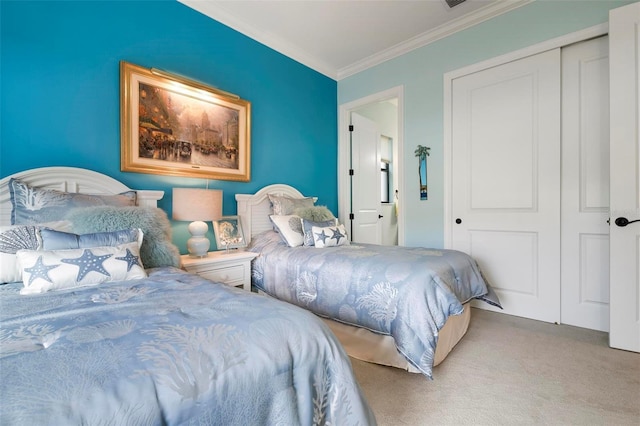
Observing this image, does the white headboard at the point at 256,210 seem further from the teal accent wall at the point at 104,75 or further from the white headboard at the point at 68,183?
the white headboard at the point at 68,183

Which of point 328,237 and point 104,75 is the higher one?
point 104,75

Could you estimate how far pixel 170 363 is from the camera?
0.67 metres

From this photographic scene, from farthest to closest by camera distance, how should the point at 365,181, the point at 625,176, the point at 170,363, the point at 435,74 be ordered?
the point at 365,181 < the point at 435,74 < the point at 625,176 < the point at 170,363

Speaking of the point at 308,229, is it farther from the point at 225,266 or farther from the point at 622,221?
the point at 622,221

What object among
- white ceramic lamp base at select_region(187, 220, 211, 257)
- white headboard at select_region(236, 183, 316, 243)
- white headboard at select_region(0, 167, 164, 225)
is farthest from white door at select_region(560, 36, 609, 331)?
white headboard at select_region(0, 167, 164, 225)

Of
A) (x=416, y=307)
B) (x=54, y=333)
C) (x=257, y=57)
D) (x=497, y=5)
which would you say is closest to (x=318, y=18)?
(x=257, y=57)

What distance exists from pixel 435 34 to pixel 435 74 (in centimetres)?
40

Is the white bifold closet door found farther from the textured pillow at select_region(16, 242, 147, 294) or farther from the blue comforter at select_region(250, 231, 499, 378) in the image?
the textured pillow at select_region(16, 242, 147, 294)

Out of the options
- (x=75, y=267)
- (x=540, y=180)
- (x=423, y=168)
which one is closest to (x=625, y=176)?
(x=540, y=180)

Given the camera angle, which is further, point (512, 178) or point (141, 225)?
point (512, 178)

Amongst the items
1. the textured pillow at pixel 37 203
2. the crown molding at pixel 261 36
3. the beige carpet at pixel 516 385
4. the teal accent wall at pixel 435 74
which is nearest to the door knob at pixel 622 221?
the beige carpet at pixel 516 385

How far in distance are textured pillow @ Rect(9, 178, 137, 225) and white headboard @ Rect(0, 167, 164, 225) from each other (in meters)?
0.08

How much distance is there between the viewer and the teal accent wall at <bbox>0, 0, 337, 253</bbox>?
5.86ft

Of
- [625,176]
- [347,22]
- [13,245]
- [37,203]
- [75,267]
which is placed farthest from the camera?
[347,22]
